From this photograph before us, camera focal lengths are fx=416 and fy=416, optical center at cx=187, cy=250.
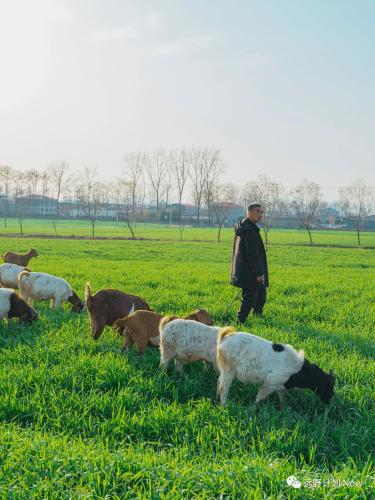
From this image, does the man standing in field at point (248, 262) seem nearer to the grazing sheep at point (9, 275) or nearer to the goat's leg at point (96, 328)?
the goat's leg at point (96, 328)

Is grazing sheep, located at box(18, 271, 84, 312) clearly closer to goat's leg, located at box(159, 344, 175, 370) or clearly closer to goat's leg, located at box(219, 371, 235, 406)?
goat's leg, located at box(159, 344, 175, 370)

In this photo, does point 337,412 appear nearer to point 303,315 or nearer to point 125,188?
point 303,315

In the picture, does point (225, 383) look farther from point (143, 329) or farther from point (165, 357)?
point (143, 329)

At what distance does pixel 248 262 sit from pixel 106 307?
119 inches

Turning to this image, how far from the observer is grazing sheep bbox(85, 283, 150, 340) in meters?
6.72

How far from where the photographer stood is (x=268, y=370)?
4590 millimetres

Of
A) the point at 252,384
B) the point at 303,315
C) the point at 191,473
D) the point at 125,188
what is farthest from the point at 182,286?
the point at 125,188

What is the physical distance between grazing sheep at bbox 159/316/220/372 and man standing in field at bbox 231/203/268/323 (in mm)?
2870

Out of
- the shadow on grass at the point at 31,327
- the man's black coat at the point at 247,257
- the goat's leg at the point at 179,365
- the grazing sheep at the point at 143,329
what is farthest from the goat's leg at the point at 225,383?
the man's black coat at the point at 247,257

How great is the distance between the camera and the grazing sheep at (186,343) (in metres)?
5.30

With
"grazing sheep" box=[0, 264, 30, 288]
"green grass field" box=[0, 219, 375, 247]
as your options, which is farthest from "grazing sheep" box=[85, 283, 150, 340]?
"green grass field" box=[0, 219, 375, 247]

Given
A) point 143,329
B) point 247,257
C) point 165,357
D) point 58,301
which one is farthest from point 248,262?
point 58,301

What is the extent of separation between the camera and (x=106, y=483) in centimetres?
312

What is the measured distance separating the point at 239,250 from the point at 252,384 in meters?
3.70
